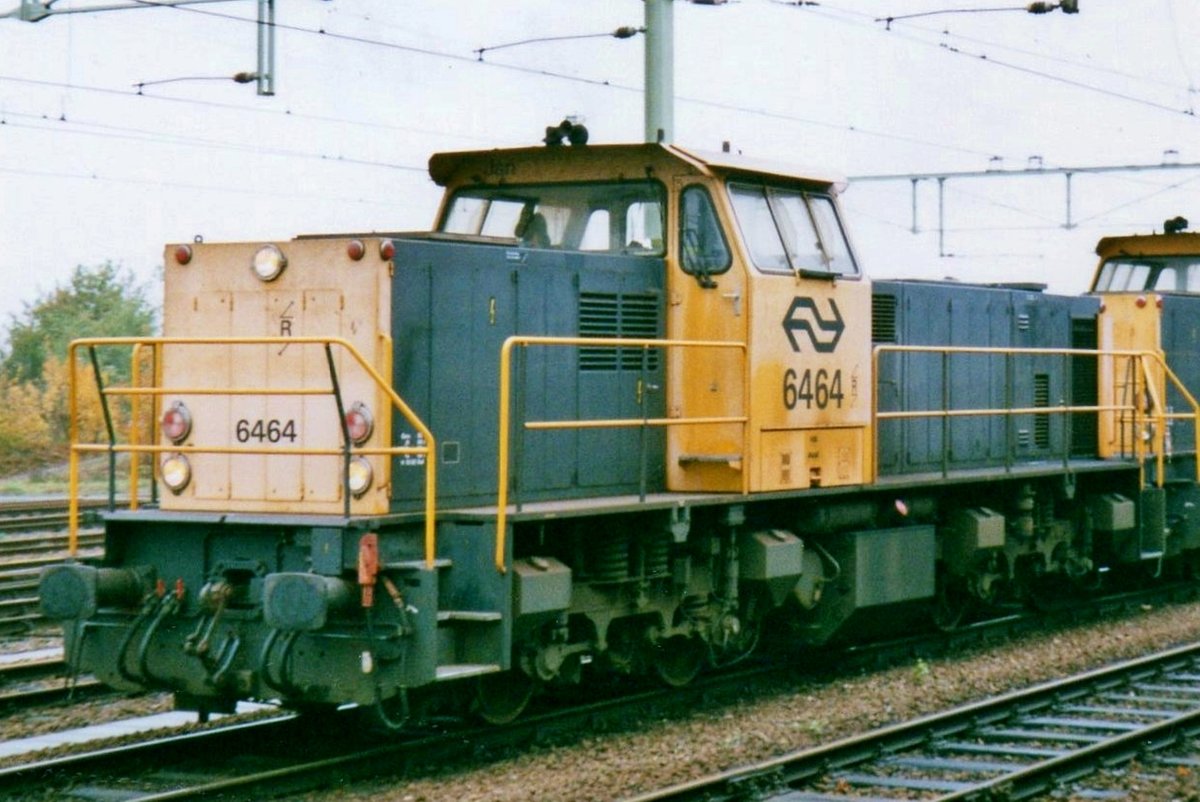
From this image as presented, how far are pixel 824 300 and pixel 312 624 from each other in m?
4.70

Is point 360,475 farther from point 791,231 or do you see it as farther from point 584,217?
point 791,231

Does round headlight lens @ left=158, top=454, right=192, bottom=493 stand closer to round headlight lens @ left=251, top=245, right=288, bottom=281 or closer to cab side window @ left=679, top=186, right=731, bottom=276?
round headlight lens @ left=251, top=245, right=288, bottom=281

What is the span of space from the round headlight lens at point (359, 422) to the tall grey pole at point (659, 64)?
730 cm

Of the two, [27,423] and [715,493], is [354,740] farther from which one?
[27,423]

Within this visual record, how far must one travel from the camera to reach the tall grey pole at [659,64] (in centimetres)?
1549

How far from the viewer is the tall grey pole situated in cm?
1549

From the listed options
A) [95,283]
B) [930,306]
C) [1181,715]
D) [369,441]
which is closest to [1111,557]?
[930,306]

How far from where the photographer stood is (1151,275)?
18.3 m

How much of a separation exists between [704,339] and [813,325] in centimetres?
94

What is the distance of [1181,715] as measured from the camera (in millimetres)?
9977

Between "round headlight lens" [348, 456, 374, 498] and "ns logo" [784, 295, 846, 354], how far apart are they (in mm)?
3256

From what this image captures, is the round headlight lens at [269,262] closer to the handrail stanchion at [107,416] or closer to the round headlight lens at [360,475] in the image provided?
the handrail stanchion at [107,416]

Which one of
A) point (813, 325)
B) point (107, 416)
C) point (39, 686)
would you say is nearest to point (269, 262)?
point (107, 416)

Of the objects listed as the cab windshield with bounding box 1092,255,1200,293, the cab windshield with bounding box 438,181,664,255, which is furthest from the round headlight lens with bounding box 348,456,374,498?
the cab windshield with bounding box 1092,255,1200,293
